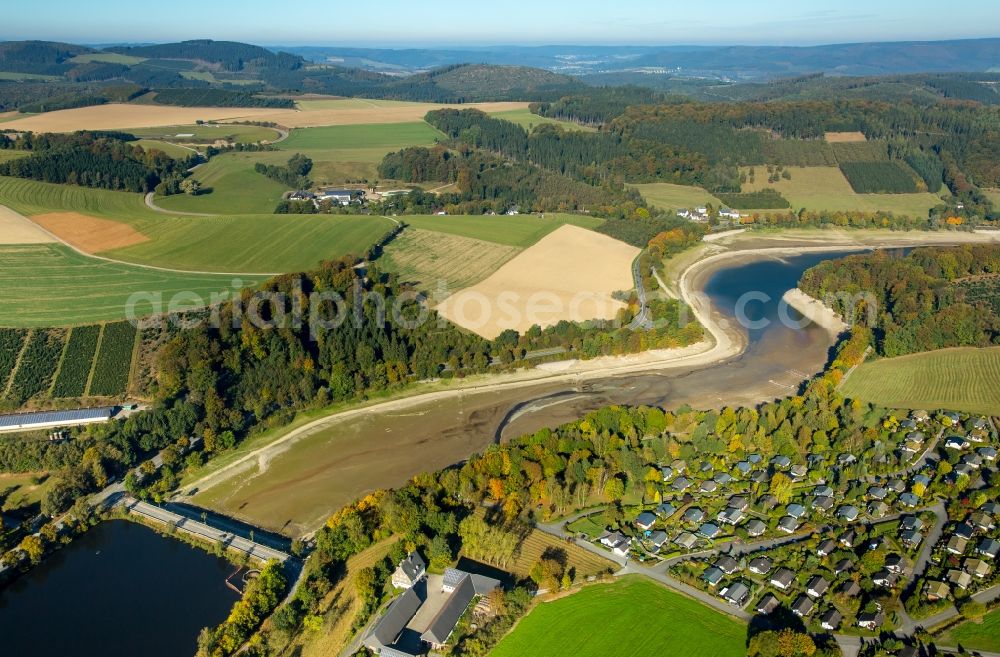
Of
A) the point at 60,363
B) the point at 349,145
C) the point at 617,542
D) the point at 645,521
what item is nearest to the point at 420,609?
the point at 617,542

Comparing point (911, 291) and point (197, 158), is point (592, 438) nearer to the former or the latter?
point (911, 291)

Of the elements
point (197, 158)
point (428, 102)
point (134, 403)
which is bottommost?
point (134, 403)

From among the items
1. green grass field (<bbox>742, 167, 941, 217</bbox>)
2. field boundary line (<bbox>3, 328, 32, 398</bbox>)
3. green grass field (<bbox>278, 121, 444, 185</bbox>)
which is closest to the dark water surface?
field boundary line (<bbox>3, 328, 32, 398</bbox>)

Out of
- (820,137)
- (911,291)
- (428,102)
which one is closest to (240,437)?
(911,291)

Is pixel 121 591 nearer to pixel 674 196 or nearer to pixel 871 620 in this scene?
pixel 871 620

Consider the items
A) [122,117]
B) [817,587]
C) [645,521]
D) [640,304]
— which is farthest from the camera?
[122,117]

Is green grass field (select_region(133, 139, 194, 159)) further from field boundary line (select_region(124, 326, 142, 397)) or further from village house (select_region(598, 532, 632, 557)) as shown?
village house (select_region(598, 532, 632, 557))
